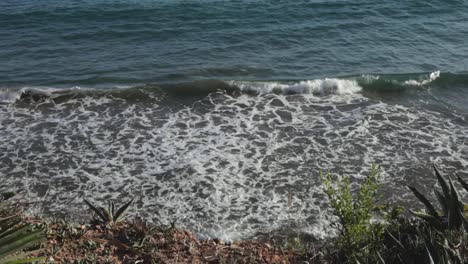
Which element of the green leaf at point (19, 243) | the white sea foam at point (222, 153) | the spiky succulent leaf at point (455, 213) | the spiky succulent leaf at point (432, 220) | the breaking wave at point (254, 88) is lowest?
the white sea foam at point (222, 153)

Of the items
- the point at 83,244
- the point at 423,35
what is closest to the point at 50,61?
the point at 83,244

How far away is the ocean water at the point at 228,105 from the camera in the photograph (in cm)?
851

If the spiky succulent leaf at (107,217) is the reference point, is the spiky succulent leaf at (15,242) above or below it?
above

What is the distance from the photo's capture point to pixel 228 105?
40.7 ft

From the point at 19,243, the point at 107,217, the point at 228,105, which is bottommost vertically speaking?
the point at 228,105

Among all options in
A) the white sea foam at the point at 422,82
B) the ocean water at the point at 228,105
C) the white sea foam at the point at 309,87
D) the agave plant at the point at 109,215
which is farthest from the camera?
the white sea foam at the point at 422,82

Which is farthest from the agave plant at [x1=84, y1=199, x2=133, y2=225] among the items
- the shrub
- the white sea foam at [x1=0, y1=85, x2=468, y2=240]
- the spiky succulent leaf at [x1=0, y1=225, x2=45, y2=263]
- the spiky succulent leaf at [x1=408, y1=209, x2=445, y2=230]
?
the spiky succulent leaf at [x1=408, y1=209, x2=445, y2=230]

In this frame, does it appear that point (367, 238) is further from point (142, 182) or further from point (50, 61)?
point (50, 61)

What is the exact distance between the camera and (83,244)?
20.0 ft

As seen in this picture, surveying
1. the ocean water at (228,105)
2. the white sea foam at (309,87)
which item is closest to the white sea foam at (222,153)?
the ocean water at (228,105)

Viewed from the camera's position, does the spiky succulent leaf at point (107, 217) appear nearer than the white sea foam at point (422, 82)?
Yes

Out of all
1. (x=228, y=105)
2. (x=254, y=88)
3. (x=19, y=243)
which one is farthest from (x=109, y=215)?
(x=254, y=88)

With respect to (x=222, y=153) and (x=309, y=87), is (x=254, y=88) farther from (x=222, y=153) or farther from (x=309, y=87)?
(x=222, y=153)

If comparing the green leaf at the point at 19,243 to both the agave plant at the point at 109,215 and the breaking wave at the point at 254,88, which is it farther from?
the breaking wave at the point at 254,88
